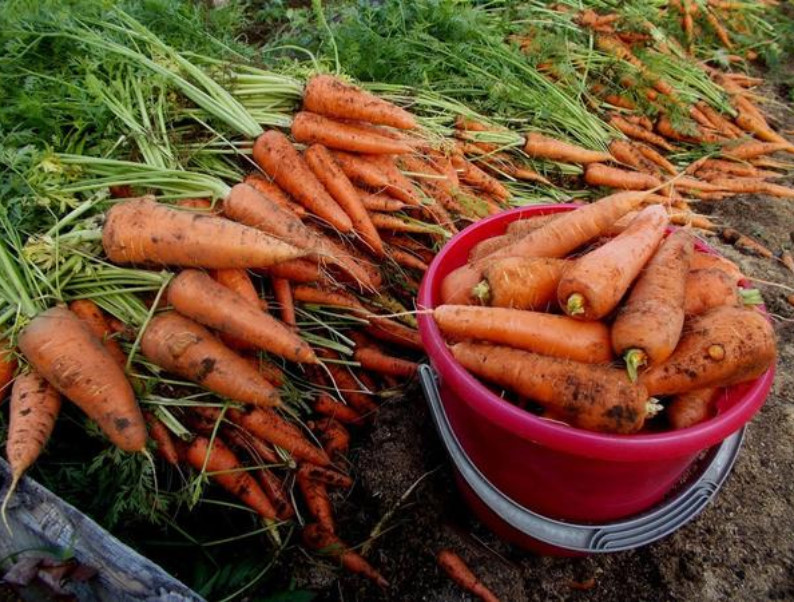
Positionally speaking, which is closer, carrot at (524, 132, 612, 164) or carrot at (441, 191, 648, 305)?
carrot at (441, 191, 648, 305)

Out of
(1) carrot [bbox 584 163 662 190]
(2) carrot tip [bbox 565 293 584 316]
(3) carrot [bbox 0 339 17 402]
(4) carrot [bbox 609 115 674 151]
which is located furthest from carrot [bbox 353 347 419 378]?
(4) carrot [bbox 609 115 674 151]

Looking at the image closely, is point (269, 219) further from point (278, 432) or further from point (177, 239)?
point (278, 432)

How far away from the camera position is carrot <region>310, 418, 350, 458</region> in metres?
2.07

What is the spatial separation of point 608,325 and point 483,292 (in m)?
0.34

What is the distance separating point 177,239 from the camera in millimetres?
1783

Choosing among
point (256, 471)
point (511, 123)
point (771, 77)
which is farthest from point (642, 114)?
point (256, 471)

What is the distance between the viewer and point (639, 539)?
5.19 ft

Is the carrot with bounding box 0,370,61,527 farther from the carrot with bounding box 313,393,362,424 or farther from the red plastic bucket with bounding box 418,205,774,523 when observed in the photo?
the red plastic bucket with bounding box 418,205,774,523

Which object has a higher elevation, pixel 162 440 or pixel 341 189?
pixel 341 189

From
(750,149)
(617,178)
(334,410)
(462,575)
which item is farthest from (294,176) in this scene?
(750,149)

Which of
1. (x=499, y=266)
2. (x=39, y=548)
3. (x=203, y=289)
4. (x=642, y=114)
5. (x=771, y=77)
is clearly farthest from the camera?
(x=771, y=77)

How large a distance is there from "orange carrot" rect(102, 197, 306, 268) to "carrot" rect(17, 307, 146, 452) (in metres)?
0.29

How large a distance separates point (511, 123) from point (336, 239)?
57.2 inches

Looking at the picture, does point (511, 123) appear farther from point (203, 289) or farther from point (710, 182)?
point (203, 289)
